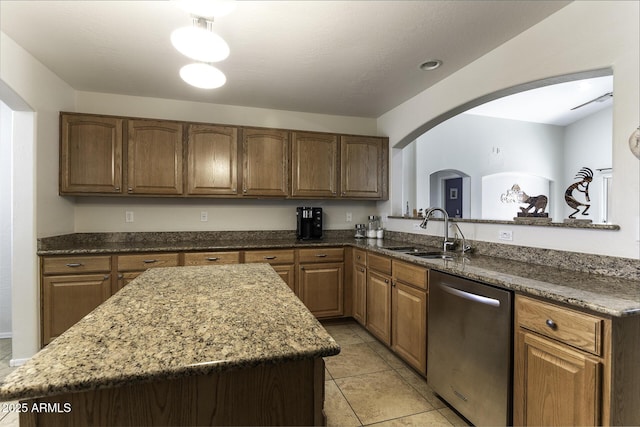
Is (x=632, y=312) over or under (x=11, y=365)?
over

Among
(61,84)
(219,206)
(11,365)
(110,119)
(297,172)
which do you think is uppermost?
(61,84)

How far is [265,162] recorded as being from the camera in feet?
11.0

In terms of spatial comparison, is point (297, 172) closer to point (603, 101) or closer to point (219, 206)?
point (219, 206)

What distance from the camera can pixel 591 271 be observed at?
1655 mm

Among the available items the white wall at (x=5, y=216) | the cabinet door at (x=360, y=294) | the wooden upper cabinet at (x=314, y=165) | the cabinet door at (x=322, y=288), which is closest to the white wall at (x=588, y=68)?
the cabinet door at (x=360, y=294)

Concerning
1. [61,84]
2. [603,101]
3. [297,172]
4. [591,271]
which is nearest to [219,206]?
[297,172]

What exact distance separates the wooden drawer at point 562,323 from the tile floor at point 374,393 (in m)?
0.88

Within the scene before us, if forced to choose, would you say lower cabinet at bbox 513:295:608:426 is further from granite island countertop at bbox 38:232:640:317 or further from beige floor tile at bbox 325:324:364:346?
beige floor tile at bbox 325:324:364:346

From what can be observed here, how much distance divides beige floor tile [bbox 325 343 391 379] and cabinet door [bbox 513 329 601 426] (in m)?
1.14

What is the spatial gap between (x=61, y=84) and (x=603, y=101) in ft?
24.9

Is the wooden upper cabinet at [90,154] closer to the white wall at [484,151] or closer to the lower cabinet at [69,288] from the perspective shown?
the lower cabinet at [69,288]

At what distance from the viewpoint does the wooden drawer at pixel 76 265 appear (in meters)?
2.53

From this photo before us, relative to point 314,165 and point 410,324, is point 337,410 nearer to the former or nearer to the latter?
point 410,324

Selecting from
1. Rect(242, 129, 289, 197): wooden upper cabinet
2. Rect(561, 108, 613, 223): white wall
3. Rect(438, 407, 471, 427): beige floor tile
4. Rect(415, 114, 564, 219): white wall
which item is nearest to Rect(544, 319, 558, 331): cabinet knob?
Rect(438, 407, 471, 427): beige floor tile
